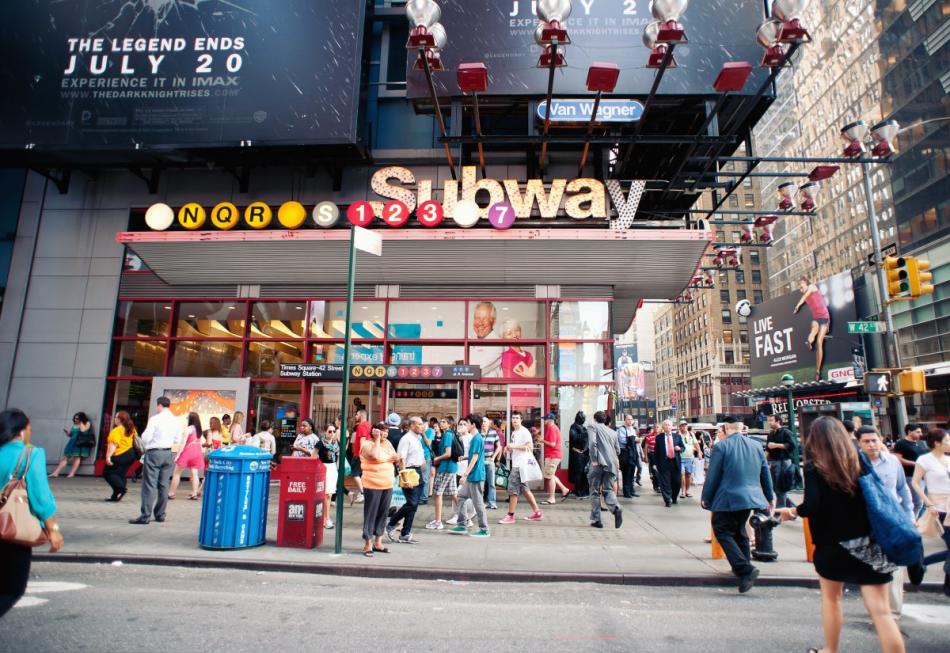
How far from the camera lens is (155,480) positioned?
952 cm

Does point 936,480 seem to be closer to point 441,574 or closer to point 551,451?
point 441,574

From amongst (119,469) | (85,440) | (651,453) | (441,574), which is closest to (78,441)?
(85,440)

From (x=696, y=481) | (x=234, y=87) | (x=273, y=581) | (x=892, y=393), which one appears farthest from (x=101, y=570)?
(x=696, y=481)

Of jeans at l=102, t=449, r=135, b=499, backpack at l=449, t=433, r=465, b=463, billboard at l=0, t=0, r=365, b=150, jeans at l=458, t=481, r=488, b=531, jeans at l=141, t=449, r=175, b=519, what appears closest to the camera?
jeans at l=458, t=481, r=488, b=531

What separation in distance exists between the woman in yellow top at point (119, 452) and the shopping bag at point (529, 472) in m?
7.37

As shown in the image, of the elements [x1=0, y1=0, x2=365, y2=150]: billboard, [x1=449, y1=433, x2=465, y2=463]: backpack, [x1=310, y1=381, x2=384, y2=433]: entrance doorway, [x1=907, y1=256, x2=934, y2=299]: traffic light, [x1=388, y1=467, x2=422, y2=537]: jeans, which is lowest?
[x1=388, y1=467, x2=422, y2=537]: jeans

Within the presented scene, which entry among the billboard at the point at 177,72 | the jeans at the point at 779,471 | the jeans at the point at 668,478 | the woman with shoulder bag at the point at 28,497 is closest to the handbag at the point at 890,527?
the woman with shoulder bag at the point at 28,497

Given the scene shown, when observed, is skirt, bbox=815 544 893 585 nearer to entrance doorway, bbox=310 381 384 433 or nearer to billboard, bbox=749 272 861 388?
entrance doorway, bbox=310 381 384 433

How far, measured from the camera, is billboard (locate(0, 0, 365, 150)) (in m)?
15.1

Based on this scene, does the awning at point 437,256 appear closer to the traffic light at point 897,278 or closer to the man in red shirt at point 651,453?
the traffic light at point 897,278

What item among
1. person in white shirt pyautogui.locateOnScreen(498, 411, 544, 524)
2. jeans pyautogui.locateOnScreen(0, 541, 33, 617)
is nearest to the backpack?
person in white shirt pyautogui.locateOnScreen(498, 411, 544, 524)

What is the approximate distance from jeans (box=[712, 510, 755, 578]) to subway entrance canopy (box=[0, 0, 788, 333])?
8.86 m

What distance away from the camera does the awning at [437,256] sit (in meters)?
14.5

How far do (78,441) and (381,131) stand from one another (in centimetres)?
1199
